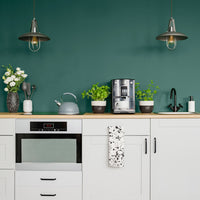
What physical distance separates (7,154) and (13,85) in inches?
30.7

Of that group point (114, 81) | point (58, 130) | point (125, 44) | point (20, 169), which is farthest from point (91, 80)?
point (20, 169)

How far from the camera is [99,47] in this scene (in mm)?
3061

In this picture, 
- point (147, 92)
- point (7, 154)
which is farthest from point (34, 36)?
point (147, 92)

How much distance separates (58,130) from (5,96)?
3.32 ft

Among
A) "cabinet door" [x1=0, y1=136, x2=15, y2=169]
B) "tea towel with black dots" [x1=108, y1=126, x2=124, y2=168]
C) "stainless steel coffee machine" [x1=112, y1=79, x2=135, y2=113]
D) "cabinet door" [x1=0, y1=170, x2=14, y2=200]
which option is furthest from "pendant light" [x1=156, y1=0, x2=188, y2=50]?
"cabinet door" [x1=0, y1=170, x2=14, y2=200]

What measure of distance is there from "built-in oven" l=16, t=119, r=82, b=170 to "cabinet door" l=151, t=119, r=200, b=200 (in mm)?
787

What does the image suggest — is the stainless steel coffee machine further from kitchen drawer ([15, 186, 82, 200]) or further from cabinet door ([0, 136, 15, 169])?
cabinet door ([0, 136, 15, 169])

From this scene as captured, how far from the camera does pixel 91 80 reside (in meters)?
3.05

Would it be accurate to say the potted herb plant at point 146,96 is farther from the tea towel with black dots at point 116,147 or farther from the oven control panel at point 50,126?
the oven control panel at point 50,126

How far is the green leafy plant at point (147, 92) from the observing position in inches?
114

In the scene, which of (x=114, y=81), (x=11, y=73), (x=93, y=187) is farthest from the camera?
(x=11, y=73)

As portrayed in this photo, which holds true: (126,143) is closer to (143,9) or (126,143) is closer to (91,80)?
(91,80)

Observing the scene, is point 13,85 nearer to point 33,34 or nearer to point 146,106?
point 33,34

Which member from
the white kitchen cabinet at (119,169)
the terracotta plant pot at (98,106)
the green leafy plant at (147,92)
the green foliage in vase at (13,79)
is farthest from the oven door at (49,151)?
the green leafy plant at (147,92)
